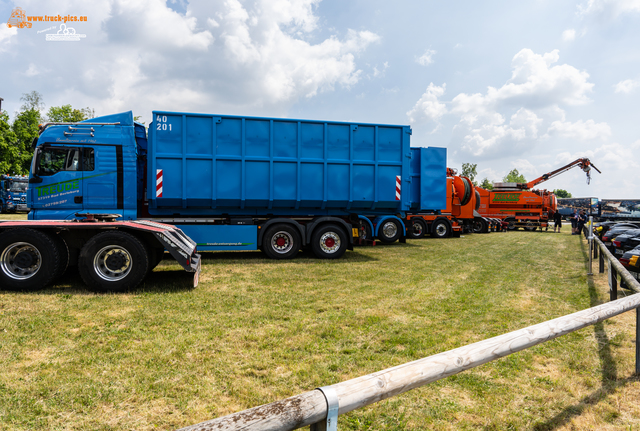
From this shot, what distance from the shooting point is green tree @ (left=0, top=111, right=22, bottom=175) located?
125 feet

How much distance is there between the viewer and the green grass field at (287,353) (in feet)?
9.05

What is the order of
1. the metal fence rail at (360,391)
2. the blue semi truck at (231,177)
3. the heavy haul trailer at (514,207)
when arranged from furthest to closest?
the heavy haul trailer at (514,207) < the blue semi truck at (231,177) < the metal fence rail at (360,391)

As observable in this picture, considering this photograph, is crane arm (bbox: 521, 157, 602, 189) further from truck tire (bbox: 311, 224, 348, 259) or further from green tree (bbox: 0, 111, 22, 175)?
green tree (bbox: 0, 111, 22, 175)

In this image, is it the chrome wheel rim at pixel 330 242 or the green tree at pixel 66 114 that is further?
the green tree at pixel 66 114

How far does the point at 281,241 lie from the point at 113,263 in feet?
15.5

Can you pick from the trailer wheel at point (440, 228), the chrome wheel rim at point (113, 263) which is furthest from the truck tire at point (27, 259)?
the trailer wheel at point (440, 228)

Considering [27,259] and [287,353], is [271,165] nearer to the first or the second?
[27,259]

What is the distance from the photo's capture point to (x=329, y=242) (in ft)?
34.3

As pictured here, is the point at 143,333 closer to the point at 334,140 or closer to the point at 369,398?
the point at 369,398

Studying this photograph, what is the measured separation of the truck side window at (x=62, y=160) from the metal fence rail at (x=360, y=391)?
351 inches

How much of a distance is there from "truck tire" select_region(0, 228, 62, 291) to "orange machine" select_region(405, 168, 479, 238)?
1414 centimetres

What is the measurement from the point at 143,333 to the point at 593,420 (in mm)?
4327

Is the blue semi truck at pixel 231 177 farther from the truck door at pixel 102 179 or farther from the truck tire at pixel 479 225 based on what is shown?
the truck tire at pixel 479 225

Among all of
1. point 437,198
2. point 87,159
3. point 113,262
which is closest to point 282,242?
point 113,262
